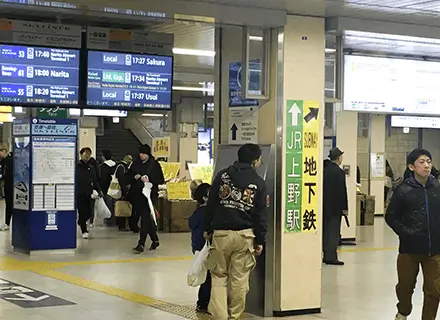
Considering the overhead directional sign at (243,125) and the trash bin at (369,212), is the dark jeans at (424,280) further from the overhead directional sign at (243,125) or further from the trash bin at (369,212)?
the trash bin at (369,212)

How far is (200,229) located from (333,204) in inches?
172

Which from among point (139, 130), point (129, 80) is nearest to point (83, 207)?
point (129, 80)

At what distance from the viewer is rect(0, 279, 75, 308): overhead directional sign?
817cm

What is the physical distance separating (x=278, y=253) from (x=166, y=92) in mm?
2274

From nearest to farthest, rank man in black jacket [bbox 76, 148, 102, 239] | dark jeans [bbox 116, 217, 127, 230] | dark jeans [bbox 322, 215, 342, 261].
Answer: dark jeans [bbox 322, 215, 342, 261]
man in black jacket [bbox 76, 148, 102, 239]
dark jeans [bbox 116, 217, 127, 230]

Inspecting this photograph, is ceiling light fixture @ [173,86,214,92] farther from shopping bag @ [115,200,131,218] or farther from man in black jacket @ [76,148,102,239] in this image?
man in black jacket @ [76,148,102,239]

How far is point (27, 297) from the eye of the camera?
8.53 metres

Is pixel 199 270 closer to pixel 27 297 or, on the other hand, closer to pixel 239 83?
pixel 239 83

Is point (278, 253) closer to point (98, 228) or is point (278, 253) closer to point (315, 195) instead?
point (315, 195)

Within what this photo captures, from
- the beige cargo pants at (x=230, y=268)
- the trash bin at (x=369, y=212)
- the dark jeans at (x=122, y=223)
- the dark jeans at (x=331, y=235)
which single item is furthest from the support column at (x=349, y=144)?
the beige cargo pants at (x=230, y=268)

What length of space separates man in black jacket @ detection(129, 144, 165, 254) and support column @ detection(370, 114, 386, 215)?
29.5 ft

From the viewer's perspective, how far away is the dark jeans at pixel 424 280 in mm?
6609

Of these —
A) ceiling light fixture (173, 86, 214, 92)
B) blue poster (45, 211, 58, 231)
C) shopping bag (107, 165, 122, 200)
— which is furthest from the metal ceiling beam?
ceiling light fixture (173, 86, 214, 92)

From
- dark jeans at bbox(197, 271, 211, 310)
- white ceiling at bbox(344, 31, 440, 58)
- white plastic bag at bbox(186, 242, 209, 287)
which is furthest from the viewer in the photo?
white ceiling at bbox(344, 31, 440, 58)
